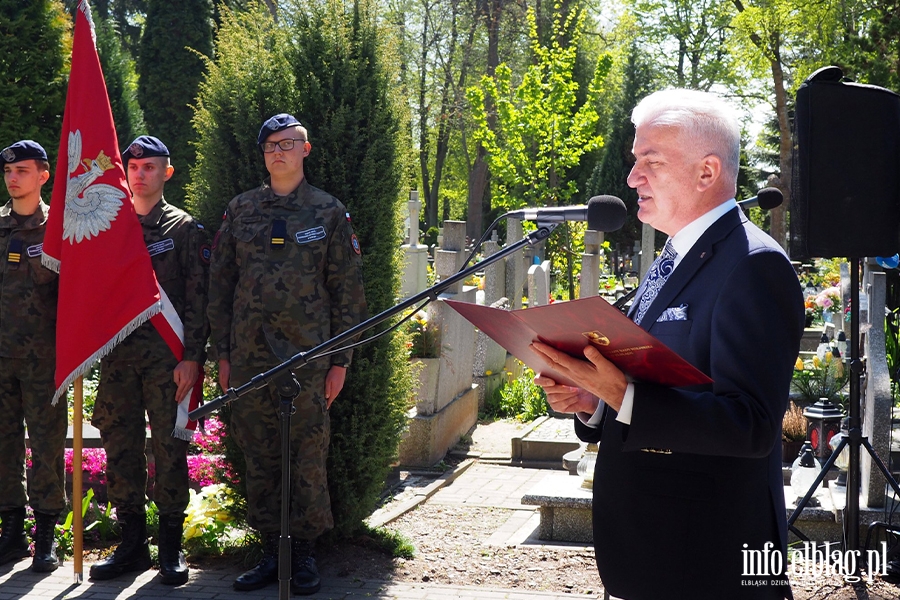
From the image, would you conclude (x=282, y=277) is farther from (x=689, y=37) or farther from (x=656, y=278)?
(x=689, y=37)

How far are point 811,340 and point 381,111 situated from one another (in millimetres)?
10608

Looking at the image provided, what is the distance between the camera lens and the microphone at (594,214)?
319 centimetres

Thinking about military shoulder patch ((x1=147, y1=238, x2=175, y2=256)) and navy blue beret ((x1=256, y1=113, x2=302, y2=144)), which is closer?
navy blue beret ((x1=256, y1=113, x2=302, y2=144))

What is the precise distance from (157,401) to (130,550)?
0.87m

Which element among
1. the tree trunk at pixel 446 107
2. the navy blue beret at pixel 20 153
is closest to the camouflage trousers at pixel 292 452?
the navy blue beret at pixel 20 153

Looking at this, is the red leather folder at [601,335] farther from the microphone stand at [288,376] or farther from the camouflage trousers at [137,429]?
the camouflage trousers at [137,429]

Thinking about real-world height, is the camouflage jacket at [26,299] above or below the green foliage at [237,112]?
below

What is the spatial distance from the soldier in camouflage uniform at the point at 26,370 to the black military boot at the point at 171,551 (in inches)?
28.8

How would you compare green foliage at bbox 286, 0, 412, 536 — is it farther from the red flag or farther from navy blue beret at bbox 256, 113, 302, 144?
the red flag

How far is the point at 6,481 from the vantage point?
5.65 metres

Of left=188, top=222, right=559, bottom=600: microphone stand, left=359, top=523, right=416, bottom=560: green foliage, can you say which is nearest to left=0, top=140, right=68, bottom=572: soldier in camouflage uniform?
left=359, top=523, right=416, bottom=560: green foliage

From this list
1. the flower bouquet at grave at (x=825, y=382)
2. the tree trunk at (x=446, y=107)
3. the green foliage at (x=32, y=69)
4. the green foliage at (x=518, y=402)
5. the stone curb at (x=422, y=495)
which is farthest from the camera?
the tree trunk at (x=446, y=107)

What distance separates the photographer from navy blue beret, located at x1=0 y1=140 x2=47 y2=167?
561 cm

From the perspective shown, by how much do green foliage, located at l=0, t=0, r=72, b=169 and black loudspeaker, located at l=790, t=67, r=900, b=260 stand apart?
7.88 m
